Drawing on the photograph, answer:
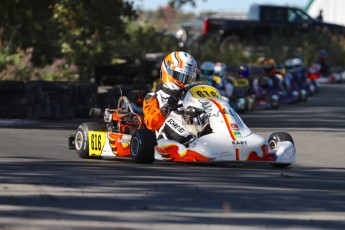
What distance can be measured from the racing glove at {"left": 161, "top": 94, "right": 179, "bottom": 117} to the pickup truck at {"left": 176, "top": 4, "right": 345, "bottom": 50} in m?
28.8

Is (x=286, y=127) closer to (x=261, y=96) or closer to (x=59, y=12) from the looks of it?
(x=261, y=96)

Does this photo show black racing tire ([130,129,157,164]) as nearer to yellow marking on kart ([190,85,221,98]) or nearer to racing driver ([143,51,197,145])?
racing driver ([143,51,197,145])

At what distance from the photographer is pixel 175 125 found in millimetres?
13039

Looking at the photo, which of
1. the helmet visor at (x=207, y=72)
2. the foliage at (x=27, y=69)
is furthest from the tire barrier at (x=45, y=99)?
the helmet visor at (x=207, y=72)

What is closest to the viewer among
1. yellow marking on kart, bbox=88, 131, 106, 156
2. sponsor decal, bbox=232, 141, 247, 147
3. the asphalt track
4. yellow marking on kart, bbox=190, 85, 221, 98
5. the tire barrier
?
the asphalt track

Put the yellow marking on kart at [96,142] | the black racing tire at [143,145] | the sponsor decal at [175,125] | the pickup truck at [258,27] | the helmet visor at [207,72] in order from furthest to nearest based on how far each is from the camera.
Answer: the pickup truck at [258,27]
the helmet visor at [207,72]
the yellow marking on kart at [96,142]
the sponsor decal at [175,125]
the black racing tire at [143,145]

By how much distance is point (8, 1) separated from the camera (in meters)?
24.5

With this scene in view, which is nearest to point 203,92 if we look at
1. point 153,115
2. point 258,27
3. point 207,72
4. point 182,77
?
point 182,77

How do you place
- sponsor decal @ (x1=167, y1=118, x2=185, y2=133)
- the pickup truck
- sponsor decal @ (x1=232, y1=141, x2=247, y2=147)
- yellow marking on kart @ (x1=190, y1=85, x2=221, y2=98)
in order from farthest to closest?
1. the pickup truck
2. yellow marking on kart @ (x1=190, y1=85, x2=221, y2=98)
3. sponsor decal @ (x1=167, y1=118, x2=185, y2=133)
4. sponsor decal @ (x1=232, y1=141, x2=247, y2=147)

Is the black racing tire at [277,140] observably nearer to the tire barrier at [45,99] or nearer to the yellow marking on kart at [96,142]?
the yellow marking on kart at [96,142]

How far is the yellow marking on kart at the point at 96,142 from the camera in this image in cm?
1357

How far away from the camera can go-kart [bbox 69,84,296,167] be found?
12.5 m

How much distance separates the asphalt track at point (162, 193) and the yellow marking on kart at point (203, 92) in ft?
2.64

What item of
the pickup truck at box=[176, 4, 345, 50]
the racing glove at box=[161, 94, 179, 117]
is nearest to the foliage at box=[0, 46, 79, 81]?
the racing glove at box=[161, 94, 179, 117]
